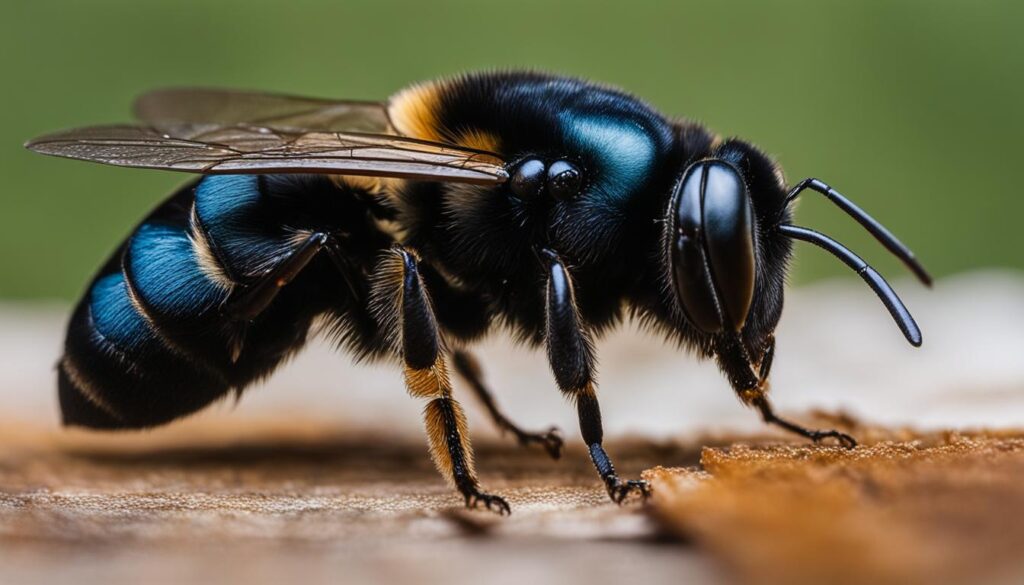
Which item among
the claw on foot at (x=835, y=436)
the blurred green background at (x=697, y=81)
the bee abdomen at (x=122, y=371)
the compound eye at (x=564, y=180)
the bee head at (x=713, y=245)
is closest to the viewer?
the bee head at (x=713, y=245)

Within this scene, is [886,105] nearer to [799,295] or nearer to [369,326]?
[799,295]

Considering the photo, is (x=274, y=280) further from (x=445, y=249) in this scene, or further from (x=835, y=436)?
(x=835, y=436)

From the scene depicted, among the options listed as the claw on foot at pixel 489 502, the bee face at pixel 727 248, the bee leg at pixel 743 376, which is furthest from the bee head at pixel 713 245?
the claw on foot at pixel 489 502

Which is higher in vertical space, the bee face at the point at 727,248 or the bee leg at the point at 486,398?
the bee face at the point at 727,248

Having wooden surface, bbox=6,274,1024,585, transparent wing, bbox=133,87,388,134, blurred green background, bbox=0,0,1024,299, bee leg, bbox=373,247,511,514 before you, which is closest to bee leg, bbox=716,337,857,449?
wooden surface, bbox=6,274,1024,585

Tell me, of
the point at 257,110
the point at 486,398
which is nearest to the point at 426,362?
the point at 486,398

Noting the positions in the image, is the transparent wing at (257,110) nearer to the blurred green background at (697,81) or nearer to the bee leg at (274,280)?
the bee leg at (274,280)

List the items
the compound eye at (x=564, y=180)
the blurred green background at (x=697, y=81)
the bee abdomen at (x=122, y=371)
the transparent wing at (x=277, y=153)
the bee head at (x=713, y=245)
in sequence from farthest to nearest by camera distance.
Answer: the blurred green background at (x=697, y=81)
the bee abdomen at (x=122, y=371)
the compound eye at (x=564, y=180)
the transparent wing at (x=277, y=153)
the bee head at (x=713, y=245)
